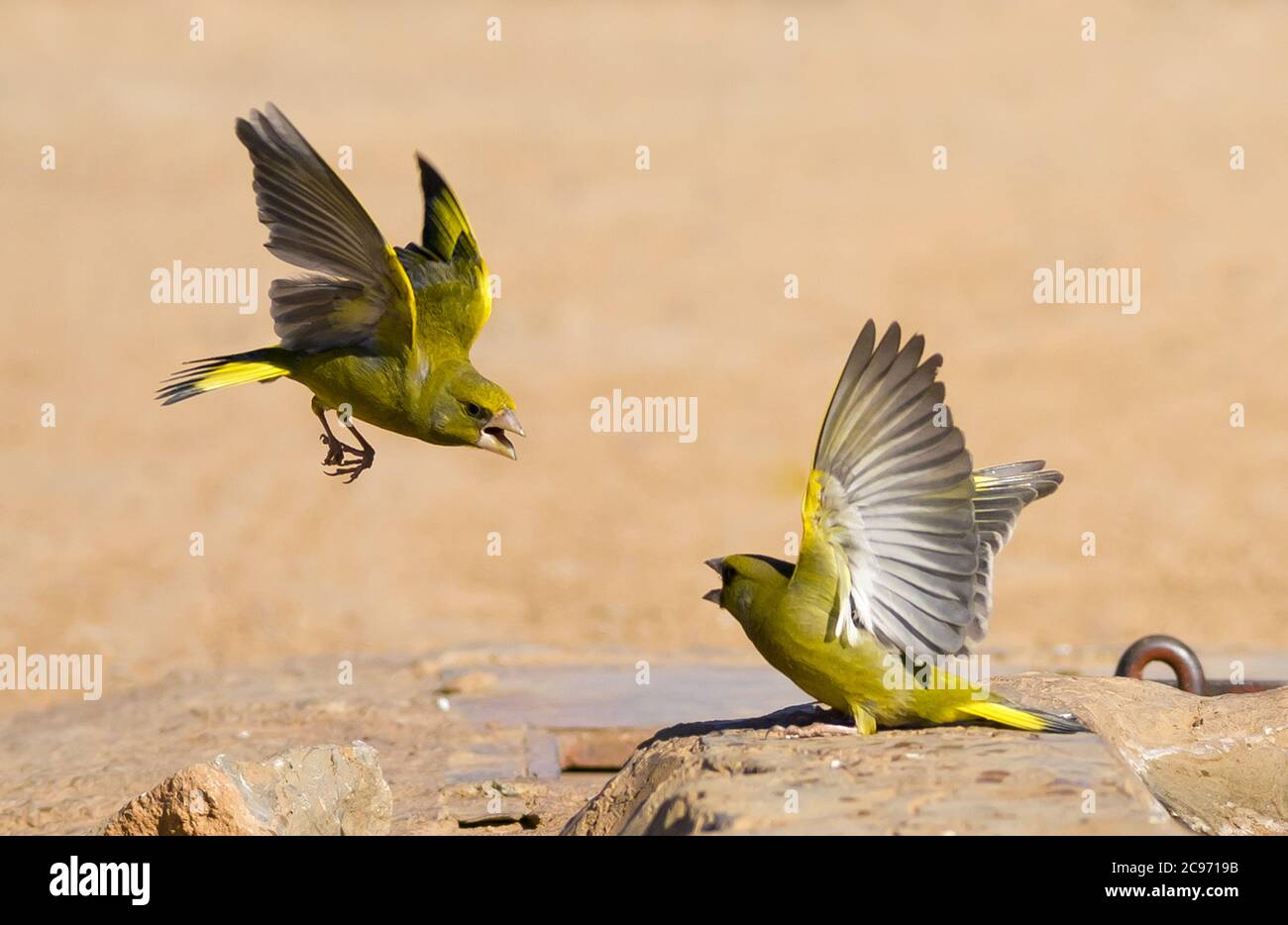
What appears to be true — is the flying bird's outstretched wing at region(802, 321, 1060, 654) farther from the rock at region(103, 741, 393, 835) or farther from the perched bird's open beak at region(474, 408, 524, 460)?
the rock at region(103, 741, 393, 835)

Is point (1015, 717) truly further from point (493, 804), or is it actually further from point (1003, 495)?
point (493, 804)

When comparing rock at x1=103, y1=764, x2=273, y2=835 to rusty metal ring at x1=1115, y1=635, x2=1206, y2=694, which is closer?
rock at x1=103, y1=764, x2=273, y2=835

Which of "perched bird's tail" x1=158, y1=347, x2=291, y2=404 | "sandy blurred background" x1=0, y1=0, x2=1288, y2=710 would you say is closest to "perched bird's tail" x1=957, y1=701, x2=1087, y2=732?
"perched bird's tail" x1=158, y1=347, x2=291, y2=404

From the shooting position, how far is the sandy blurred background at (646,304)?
11242 mm

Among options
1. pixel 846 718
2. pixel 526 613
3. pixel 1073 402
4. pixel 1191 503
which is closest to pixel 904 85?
pixel 1073 402

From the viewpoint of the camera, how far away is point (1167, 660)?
640 cm

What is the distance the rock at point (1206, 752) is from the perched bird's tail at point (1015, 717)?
A: 0.67m

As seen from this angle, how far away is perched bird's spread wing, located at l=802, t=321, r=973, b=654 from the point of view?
4320mm

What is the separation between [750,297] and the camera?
649 inches

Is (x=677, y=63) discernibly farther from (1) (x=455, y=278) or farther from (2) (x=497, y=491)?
(1) (x=455, y=278)

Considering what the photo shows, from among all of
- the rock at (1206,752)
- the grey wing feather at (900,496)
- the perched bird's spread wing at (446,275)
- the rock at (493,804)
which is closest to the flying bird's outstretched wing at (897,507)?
the grey wing feather at (900,496)

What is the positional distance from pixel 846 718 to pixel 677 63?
1933 cm

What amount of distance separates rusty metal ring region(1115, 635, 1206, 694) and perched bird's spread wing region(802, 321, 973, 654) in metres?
2.10

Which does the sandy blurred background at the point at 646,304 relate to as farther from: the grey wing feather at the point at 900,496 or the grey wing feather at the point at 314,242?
the grey wing feather at the point at 314,242
